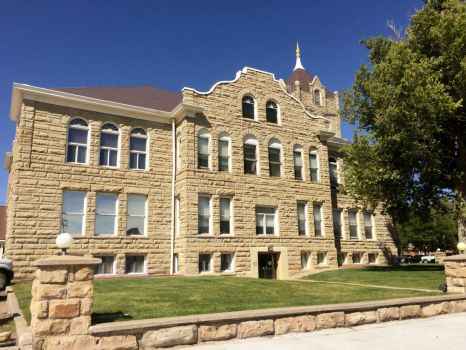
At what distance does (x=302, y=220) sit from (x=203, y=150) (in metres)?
7.39

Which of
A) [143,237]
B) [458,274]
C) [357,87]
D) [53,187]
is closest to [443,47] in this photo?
[357,87]

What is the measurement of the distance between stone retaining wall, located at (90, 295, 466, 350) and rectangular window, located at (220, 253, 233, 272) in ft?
40.0

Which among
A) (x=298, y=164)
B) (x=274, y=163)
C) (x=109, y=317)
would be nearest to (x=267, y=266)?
(x=274, y=163)

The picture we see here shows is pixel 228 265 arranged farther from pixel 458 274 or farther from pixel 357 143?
pixel 458 274

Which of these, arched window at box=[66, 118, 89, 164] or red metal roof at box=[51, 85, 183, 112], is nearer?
→ arched window at box=[66, 118, 89, 164]

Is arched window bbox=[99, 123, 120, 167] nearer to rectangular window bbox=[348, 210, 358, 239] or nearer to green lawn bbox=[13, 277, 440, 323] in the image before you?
green lawn bbox=[13, 277, 440, 323]

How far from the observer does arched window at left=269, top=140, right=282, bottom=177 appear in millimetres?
23578

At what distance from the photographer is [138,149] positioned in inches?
834

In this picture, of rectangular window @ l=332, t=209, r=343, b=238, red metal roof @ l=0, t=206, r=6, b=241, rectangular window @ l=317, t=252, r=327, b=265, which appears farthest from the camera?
red metal roof @ l=0, t=206, r=6, b=241

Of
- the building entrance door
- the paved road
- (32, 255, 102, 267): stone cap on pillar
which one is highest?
(32, 255, 102, 267): stone cap on pillar

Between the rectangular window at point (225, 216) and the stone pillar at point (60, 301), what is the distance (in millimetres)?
14657

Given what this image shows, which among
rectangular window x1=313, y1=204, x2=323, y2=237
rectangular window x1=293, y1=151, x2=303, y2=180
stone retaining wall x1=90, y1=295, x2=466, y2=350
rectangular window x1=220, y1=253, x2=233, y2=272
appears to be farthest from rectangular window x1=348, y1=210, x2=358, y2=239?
stone retaining wall x1=90, y1=295, x2=466, y2=350

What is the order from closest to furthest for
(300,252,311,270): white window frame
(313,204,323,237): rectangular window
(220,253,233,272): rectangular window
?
(220,253,233,272): rectangular window
(300,252,311,270): white window frame
(313,204,323,237): rectangular window

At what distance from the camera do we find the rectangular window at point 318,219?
80.0ft
